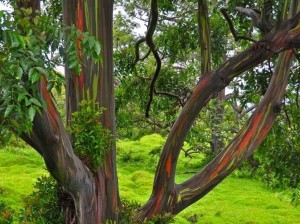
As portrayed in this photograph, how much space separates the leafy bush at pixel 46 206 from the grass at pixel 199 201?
136 inches

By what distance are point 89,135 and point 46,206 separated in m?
0.84

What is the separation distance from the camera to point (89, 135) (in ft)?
13.6

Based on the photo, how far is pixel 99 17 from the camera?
14.5 ft

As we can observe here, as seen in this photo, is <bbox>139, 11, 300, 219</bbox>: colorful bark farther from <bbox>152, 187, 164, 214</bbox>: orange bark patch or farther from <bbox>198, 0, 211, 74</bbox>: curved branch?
<bbox>198, 0, 211, 74</bbox>: curved branch

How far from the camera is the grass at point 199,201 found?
29.0ft

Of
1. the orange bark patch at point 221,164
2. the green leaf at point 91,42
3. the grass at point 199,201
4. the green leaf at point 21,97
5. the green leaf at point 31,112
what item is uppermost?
the green leaf at point 91,42

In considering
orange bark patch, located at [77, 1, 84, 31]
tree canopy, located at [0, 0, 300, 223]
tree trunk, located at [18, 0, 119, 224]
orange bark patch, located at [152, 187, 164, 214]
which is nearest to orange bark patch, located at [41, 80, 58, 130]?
tree canopy, located at [0, 0, 300, 223]

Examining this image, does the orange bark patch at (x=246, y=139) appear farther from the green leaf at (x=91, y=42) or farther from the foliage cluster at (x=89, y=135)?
the green leaf at (x=91, y=42)

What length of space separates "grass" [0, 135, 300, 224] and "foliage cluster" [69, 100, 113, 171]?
4.13 m

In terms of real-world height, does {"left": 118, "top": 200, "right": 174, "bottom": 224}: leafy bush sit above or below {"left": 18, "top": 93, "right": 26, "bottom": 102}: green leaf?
below

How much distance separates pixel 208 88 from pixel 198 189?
1071mm

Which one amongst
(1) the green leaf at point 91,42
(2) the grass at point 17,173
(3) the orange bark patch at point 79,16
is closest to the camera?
(1) the green leaf at point 91,42

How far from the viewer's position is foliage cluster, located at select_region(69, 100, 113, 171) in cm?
413

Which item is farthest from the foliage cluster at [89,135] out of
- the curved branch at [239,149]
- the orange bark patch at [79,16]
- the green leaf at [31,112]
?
the green leaf at [31,112]
